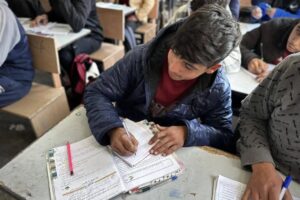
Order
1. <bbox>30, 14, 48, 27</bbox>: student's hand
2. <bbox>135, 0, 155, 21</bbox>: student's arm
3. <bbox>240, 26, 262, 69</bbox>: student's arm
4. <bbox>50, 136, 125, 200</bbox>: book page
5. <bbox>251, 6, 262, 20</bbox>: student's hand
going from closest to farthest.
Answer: <bbox>50, 136, 125, 200</bbox>: book page
<bbox>240, 26, 262, 69</bbox>: student's arm
<bbox>30, 14, 48, 27</bbox>: student's hand
<bbox>251, 6, 262, 20</bbox>: student's hand
<bbox>135, 0, 155, 21</bbox>: student's arm

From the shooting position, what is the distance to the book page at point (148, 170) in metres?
0.81

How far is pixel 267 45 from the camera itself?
1861 mm

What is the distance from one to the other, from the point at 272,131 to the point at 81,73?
1.58 meters

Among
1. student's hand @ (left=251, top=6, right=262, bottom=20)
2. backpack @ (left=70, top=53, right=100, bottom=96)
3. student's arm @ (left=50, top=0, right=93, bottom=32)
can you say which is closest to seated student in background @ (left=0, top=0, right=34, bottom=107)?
backpack @ (left=70, top=53, right=100, bottom=96)

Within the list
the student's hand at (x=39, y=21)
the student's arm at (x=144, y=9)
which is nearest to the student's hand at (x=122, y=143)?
the student's hand at (x=39, y=21)

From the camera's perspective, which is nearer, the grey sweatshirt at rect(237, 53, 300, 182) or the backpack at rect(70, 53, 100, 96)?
the grey sweatshirt at rect(237, 53, 300, 182)

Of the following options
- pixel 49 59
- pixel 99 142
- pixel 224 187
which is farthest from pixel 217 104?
pixel 49 59

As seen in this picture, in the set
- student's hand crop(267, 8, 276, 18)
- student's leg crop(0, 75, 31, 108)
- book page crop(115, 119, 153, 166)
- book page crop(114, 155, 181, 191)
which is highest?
book page crop(115, 119, 153, 166)

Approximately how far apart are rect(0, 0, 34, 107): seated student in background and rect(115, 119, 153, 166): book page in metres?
1.02

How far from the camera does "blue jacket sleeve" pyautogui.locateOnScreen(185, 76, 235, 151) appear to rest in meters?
1.00

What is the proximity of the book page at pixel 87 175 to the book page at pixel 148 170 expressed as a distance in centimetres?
2

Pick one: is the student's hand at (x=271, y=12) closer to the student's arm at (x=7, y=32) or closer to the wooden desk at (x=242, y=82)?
the wooden desk at (x=242, y=82)

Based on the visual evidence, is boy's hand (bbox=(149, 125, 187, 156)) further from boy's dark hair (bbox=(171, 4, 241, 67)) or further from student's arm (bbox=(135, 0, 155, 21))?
student's arm (bbox=(135, 0, 155, 21))

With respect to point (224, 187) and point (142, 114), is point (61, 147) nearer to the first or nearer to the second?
point (142, 114)
